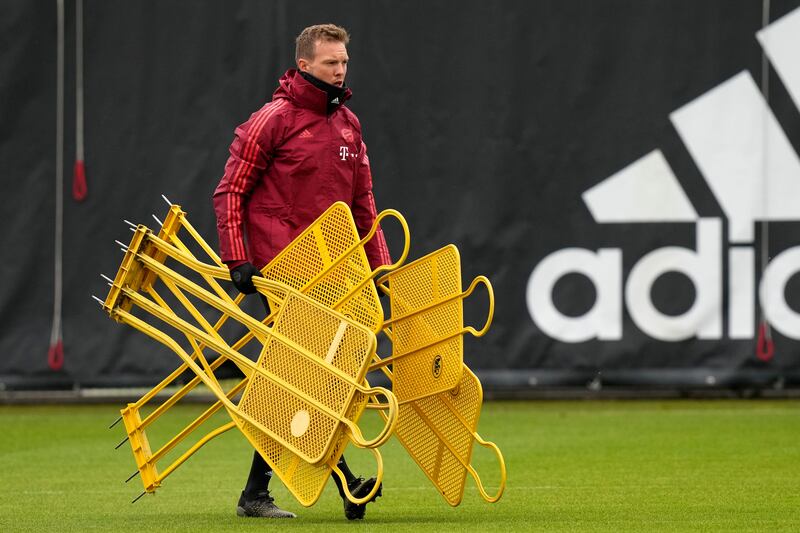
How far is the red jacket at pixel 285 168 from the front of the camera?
5219mm

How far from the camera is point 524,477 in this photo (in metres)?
6.54

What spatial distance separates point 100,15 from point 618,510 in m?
6.00

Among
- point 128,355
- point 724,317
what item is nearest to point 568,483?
point 724,317

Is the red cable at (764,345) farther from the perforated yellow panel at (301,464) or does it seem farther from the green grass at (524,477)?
the perforated yellow panel at (301,464)

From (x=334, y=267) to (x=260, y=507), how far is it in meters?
0.98

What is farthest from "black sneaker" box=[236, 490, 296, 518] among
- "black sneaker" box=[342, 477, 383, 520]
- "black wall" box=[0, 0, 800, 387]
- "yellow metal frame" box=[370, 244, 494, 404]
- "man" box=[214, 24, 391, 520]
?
"black wall" box=[0, 0, 800, 387]

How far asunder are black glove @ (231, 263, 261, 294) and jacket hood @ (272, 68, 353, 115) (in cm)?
62

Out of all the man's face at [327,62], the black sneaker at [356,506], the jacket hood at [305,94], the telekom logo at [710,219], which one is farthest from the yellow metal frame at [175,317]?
the telekom logo at [710,219]

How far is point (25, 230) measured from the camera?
32.8ft

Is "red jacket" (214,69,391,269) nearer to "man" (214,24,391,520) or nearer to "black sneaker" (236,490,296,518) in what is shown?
"man" (214,24,391,520)

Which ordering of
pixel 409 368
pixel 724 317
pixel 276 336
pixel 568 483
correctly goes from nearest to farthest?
pixel 276 336
pixel 409 368
pixel 568 483
pixel 724 317

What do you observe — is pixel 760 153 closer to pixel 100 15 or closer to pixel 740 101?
pixel 740 101

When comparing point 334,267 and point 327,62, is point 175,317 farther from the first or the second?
point 327,62

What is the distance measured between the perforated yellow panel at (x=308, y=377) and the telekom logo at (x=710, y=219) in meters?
5.21
